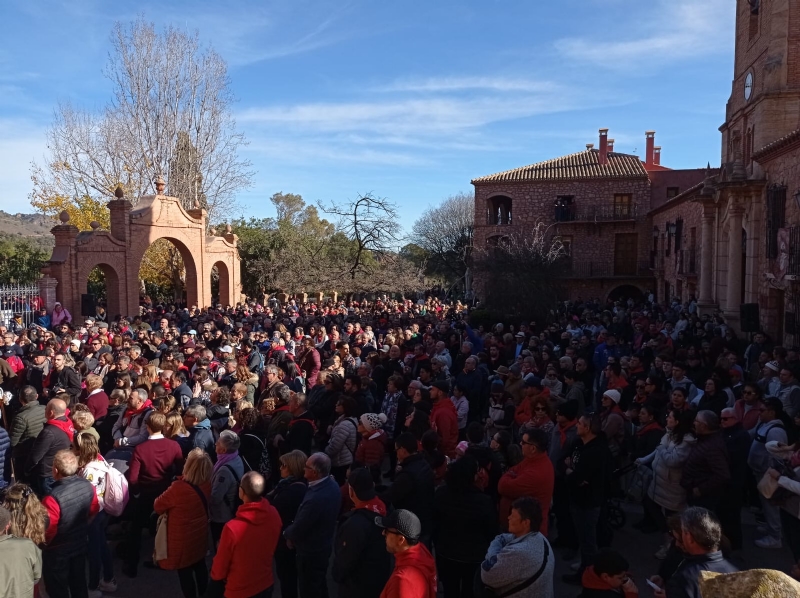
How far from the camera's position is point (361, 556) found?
12.1 ft

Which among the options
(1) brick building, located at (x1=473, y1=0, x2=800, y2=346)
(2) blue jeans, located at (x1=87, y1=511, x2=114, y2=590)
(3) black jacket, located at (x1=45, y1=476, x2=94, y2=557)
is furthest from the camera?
(1) brick building, located at (x1=473, y1=0, x2=800, y2=346)

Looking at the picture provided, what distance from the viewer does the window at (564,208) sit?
33.5 metres

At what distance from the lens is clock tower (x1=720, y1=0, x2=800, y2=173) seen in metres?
14.6

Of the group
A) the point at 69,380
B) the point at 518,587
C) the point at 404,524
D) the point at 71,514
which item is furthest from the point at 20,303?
the point at 518,587

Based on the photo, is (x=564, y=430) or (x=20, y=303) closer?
(x=564, y=430)

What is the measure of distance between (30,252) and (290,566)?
31.8 m

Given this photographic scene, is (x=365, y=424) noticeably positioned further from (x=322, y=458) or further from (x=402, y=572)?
(x=402, y=572)

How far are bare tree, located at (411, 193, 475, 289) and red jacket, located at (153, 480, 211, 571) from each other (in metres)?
24.2

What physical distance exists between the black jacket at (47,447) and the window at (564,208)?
3074cm

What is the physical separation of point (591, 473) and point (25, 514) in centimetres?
400

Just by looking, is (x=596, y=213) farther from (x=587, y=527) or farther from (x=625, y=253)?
(x=587, y=527)

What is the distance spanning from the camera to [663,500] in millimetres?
5277

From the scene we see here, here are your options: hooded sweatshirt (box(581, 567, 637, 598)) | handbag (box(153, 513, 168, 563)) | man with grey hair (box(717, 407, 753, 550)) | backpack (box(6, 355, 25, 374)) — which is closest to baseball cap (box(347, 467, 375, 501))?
hooded sweatshirt (box(581, 567, 637, 598))

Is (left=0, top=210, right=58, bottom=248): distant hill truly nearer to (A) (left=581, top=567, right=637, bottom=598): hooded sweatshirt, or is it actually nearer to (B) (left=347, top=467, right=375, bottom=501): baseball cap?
(B) (left=347, top=467, right=375, bottom=501): baseball cap
